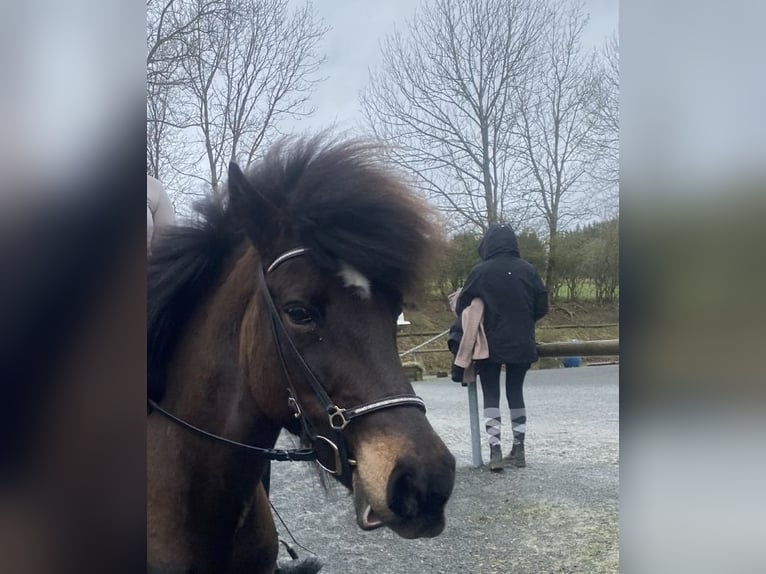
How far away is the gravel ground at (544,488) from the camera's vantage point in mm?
1338

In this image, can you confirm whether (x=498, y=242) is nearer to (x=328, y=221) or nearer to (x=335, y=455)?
(x=328, y=221)

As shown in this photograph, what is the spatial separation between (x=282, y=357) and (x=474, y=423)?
479mm

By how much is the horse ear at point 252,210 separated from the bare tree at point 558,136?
572 millimetres

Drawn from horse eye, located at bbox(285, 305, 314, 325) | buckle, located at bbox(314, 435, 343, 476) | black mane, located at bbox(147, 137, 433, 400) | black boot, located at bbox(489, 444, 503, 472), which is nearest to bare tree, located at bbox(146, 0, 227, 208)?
black mane, located at bbox(147, 137, 433, 400)

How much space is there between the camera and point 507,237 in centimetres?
132

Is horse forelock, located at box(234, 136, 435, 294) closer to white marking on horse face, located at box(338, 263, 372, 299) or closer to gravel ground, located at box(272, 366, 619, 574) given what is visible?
white marking on horse face, located at box(338, 263, 372, 299)

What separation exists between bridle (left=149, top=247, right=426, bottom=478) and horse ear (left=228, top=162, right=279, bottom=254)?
65 millimetres

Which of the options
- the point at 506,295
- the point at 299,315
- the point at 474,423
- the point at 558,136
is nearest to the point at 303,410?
the point at 299,315

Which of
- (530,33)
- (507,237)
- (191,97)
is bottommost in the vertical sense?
(507,237)

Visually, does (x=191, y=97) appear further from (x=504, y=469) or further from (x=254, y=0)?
(x=504, y=469)

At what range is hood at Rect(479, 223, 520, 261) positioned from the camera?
1319mm

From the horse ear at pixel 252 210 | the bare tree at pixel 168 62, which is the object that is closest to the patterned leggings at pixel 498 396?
the horse ear at pixel 252 210

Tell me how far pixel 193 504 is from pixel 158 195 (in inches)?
28.9
